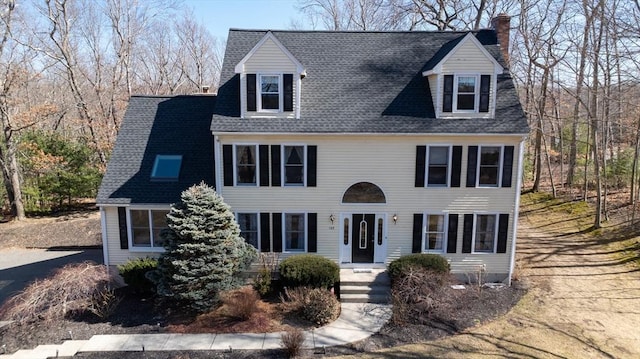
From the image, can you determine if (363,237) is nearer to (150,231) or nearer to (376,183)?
(376,183)

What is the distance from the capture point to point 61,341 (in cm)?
1077

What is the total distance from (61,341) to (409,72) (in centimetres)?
1420

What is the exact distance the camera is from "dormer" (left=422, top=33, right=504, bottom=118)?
44.2 feet

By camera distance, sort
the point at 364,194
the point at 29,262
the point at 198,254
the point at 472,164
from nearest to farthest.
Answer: the point at 198,254 → the point at 472,164 → the point at 364,194 → the point at 29,262

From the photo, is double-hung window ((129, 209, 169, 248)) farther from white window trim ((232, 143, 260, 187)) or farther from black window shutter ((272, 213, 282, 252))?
black window shutter ((272, 213, 282, 252))

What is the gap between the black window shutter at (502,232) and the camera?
1394 centimetres

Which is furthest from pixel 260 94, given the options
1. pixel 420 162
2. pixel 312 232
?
pixel 420 162

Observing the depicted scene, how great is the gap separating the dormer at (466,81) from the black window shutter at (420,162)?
4.38ft

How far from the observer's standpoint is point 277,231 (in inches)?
557

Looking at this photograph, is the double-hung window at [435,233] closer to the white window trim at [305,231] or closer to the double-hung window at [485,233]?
the double-hung window at [485,233]

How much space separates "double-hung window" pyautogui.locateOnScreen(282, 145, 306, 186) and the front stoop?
370 cm

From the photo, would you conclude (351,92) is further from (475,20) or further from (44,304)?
(475,20)

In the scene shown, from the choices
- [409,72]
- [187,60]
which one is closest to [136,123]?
[409,72]

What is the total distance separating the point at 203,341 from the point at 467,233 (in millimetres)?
9416
